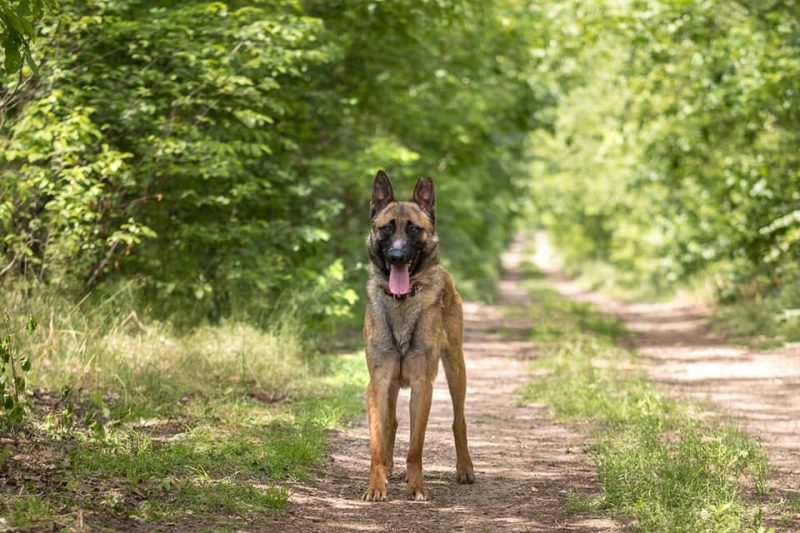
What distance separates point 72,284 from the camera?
35.3 ft

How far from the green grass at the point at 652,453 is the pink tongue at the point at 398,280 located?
5.77ft

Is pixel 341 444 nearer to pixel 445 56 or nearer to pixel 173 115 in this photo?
pixel 173 115

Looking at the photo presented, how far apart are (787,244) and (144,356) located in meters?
12.1

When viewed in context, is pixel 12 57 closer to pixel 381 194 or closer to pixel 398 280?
pixel 381 194

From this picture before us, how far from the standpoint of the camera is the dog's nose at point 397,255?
6668 mm

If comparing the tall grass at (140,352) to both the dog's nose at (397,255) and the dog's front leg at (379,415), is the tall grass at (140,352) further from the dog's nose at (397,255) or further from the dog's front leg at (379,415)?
the dog's nose at (397,255)

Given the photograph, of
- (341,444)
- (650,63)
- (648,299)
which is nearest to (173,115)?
(341,444)

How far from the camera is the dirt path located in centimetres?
587

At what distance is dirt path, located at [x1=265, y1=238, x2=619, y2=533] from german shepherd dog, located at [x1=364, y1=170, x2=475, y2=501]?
9.9 inches

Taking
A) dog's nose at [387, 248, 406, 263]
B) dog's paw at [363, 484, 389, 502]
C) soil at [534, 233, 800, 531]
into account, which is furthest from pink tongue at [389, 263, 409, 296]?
soil at [534, 233, 800, 531]

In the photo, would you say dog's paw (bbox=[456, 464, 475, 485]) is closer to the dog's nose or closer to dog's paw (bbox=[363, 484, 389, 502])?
dog's paw (bbox=[363, 484, 389, 502])

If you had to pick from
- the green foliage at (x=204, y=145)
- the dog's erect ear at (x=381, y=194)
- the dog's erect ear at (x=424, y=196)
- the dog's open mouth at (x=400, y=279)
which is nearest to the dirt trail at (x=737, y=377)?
the dog's open mouth at (x=400, y=279)

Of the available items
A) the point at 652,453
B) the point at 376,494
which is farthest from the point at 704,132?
the point at 376,494

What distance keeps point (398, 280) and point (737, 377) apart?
7883mm
